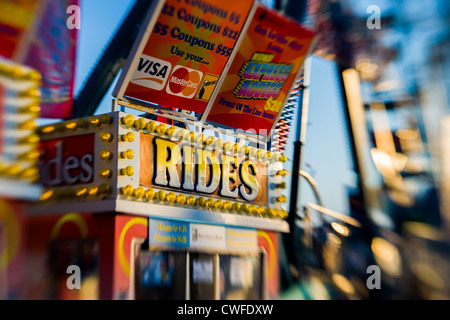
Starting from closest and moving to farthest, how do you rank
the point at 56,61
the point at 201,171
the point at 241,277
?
1. the point at 56,61
2. the point at 201,171
3. the point at 241,277

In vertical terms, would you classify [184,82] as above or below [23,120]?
above

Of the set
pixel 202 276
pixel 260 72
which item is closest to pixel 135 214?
pixel 202 276

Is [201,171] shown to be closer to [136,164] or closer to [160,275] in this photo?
[136,164]

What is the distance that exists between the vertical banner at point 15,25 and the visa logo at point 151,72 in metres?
1.99

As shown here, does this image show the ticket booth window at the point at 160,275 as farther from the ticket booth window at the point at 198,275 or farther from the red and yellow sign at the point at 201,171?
the red and yellow sign at the point at 201,171

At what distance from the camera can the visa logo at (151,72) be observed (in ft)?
31.8

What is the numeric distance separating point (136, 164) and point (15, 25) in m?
2.76

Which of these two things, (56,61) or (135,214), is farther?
(56,61)

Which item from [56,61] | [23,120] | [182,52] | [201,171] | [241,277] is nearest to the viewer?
[23,120]

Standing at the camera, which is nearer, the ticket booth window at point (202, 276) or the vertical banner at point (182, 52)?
the vertical banner at point (182, 52)

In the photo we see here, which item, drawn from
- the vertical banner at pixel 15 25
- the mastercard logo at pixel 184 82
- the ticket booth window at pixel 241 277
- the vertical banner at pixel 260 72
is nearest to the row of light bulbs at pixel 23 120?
the vertical banner at pixel 15 25

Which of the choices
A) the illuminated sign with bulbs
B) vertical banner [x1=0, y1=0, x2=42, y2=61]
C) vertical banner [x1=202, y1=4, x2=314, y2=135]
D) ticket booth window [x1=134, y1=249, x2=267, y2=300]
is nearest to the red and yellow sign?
the illuminated sign with bulbs

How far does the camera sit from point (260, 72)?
11.7 meters

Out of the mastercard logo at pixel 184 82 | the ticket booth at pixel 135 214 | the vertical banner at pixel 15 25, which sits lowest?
the ticket booth at pixel 135 214
